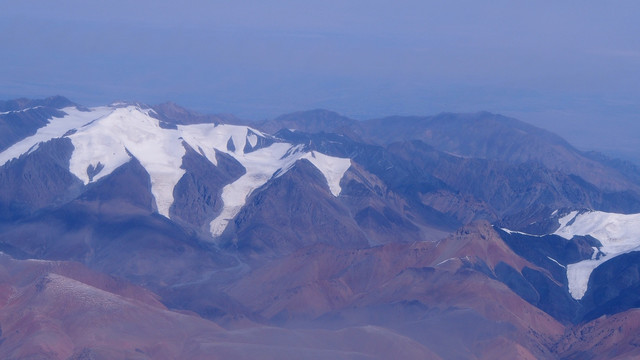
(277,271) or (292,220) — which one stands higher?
(277,271)

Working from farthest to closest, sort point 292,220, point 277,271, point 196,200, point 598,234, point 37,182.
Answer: point 37,182, point 196,200, point 292,220, point 598,234, point 277,271

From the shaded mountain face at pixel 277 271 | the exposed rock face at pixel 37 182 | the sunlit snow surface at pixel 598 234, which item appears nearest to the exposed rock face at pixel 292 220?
the shaded mountain face at pixel 277 271

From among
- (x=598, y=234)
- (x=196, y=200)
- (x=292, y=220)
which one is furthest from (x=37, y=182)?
(x=598, y=234)

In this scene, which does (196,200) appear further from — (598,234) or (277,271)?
(598,234)

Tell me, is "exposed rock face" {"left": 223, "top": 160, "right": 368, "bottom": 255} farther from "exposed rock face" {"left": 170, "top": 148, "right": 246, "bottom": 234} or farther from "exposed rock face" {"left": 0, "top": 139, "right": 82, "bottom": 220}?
"exposed rock face" {"left": 0, "top": 139, "right": 82, "bottom": 220}

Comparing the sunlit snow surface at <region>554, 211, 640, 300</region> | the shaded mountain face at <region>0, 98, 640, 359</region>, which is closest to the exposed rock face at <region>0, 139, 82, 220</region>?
the shaded mountain face at <region>0, 98, 640, 359</region>

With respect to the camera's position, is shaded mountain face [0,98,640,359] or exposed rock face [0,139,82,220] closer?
shaded mountain face [0,98,640,359]

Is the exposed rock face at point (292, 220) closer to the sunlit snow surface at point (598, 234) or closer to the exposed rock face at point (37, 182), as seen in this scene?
the exposed rock face at point (37, 182)

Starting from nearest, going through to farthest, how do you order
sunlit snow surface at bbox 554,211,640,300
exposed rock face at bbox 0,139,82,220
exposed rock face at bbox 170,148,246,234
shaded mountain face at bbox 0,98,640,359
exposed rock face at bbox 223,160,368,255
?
1. shaded mountain face at bbox 0,98,640,359
2. sunlit snow surface at bbox 554,211,640,300
3. exposed rock face at bbox 223,160,368,255
4. exposed rock face at bbox 170,148,246,234
5. exposed rock face at bbox 0,139,82,220

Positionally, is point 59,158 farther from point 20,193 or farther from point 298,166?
point 298,166
